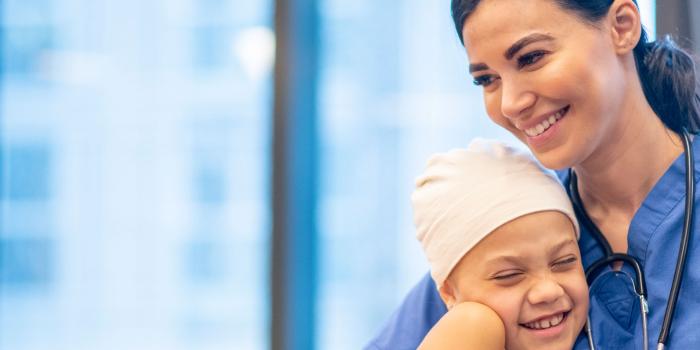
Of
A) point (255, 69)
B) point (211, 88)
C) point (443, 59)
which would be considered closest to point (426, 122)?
point (443, 59)

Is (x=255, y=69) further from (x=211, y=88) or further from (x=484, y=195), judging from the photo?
(x=484, y=195)

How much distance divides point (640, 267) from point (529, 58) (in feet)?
1.11

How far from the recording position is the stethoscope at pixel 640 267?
1.18 m

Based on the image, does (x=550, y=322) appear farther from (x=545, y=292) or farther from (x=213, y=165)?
(x=213, y=165)

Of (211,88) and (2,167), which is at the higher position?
(211,88)

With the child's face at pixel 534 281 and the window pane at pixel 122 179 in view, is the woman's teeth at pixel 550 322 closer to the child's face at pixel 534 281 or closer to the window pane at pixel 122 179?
the child's face at pixel 534 281

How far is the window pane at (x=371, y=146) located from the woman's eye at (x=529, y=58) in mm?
1742

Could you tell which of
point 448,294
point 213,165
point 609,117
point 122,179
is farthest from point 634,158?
point 122,179

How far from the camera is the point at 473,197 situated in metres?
1.30

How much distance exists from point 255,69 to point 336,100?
0.33 m

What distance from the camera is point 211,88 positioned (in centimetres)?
331

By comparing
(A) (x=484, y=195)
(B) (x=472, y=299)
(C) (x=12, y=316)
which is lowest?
(C) (x=12, y=316)

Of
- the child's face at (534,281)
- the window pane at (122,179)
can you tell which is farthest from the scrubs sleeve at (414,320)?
the window pane at (122,179)

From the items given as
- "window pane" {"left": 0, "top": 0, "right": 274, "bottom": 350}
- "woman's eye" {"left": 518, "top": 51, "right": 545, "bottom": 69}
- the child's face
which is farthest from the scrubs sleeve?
"window pane" {"left": 0, "top": 0, "right": 274, "bottom": 350}
